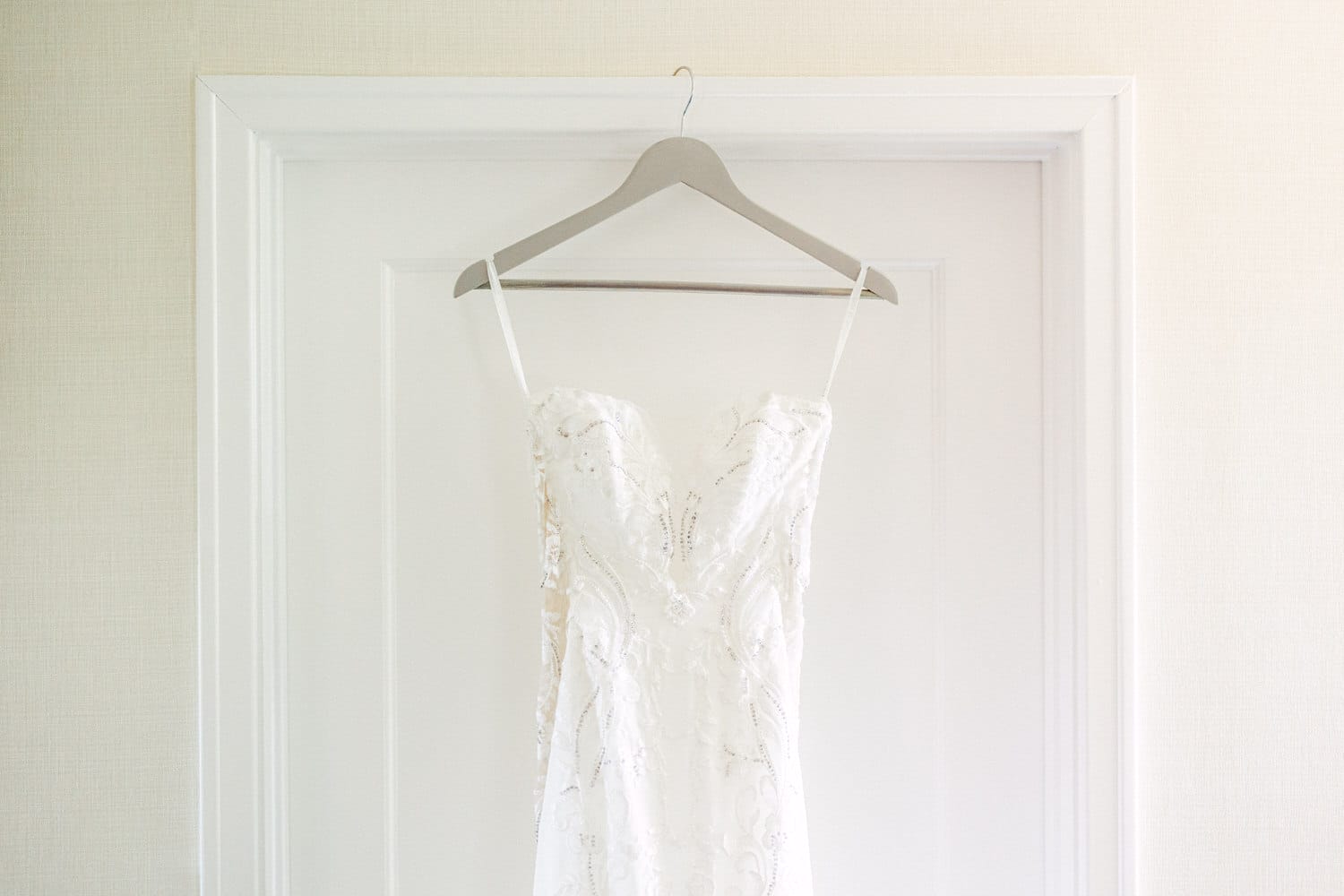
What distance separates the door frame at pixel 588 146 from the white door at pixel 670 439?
6 centimetres

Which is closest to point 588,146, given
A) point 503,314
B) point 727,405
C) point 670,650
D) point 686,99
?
point 686,99

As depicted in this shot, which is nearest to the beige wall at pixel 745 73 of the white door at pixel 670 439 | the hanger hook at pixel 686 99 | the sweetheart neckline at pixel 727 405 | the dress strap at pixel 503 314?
the hanger hook at pixel 686 99

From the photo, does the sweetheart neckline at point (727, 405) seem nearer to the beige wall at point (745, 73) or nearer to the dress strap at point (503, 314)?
the dress strap at point (503, 314)

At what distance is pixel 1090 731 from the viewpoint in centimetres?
104

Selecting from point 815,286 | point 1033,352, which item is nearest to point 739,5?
point 815,286

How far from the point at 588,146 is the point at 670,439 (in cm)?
38

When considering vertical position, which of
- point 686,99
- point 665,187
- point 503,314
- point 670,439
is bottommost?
point 670,439

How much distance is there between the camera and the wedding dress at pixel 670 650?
0.90 meters

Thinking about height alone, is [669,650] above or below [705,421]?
below

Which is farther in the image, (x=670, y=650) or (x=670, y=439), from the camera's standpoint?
(x=670, y=439)

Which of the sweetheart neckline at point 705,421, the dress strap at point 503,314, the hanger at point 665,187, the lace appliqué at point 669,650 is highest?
the hanger at point 665,187

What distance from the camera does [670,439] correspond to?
110 centimetres

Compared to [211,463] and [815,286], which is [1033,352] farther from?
[211,463]

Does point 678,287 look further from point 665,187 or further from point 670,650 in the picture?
point 670,650
